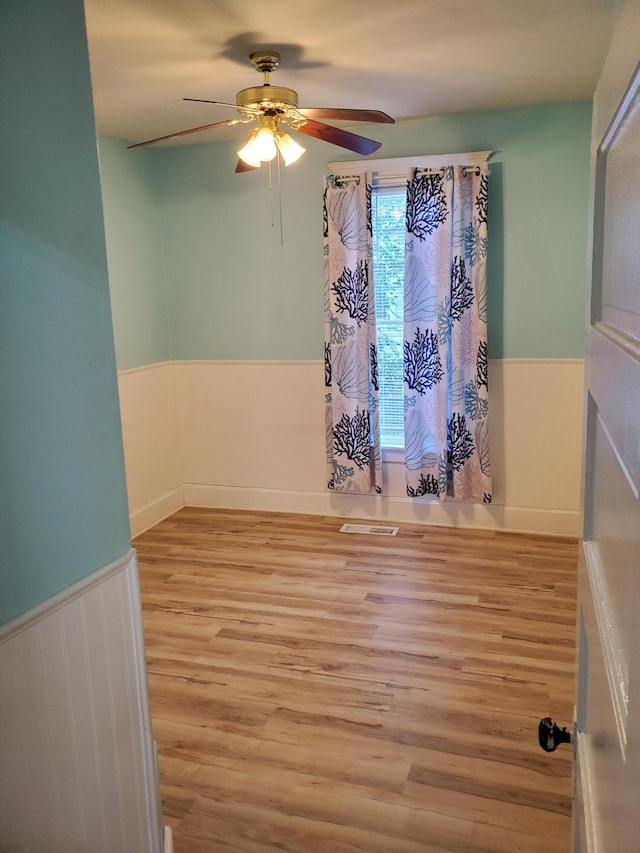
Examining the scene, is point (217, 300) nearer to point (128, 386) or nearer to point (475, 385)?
point (128, 386)

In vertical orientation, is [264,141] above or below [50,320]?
above

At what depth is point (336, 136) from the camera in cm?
298

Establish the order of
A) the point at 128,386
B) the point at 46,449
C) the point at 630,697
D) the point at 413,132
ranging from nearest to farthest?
the point at 630,697
the point at 46,449
the point at 413,132
the point at 128,386

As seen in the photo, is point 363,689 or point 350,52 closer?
point 363,689

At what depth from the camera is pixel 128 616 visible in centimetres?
169

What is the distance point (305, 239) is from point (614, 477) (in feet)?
13.1

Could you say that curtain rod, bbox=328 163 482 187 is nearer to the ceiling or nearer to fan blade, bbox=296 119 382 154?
the ceiling

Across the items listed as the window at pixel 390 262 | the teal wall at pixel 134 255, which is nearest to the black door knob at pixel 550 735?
the window at pixel 390 262

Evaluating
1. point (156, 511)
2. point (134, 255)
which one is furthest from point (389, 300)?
point (156, 511)

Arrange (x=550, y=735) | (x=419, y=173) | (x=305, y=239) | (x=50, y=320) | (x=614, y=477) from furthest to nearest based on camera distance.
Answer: (x=305, y=239) < (x=419, y=173) < (x=50, y=320) < (x=550, y=735) < (x=614, y=477)

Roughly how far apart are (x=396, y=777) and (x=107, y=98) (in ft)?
11.2

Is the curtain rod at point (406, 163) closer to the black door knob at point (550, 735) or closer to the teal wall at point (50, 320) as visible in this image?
the teal wall at point (50, 320)

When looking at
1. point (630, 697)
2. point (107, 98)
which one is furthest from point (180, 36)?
point (630, 697)

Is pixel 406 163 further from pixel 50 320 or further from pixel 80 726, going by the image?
pixel 80 726
